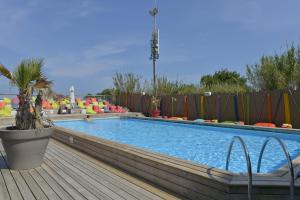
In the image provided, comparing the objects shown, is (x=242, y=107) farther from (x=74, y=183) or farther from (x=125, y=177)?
(x=74, y=183)

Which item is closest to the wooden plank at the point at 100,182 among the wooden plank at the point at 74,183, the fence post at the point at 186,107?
the wooden plank at the point at 74,183

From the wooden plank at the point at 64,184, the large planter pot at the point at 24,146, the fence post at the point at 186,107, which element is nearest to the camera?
the wooden plank at the point at 64,184

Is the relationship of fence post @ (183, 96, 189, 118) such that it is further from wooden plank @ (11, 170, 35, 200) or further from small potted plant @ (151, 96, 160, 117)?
wooden plank @ (11, 170, 35, 200)

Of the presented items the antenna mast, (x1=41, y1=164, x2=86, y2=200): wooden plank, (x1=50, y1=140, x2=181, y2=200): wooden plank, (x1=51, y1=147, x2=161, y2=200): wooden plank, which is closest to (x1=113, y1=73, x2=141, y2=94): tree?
the antenna mast

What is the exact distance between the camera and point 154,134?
11.1 metres

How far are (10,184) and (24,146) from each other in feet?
2.48

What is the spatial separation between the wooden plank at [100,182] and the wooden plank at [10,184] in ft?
2.79

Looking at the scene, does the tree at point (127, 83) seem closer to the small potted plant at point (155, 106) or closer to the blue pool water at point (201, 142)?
the small potted plant at point (155, 106)

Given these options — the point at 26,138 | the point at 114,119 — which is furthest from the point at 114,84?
the point at 26,138

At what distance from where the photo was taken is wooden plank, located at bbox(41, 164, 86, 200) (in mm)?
3426

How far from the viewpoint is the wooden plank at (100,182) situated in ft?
11.3

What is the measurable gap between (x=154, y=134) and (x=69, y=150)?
5.10 metres

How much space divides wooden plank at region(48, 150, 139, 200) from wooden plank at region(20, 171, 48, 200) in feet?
2.06

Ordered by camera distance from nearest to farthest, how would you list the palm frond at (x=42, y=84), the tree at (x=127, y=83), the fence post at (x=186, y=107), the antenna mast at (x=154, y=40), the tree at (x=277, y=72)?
the palm frond at (x=42, y=84) → the tree at (x=277, y=72) → the fence post at (x=186, y=107) → the tree at (x=127, y=83) → the antenna mast at (x=154, y=40)
